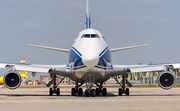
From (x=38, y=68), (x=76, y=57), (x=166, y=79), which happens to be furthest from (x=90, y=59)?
(x=166, y=79)

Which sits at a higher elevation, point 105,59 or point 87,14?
point 87,14

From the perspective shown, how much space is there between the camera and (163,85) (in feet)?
82.6

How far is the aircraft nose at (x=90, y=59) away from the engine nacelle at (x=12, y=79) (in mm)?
5851

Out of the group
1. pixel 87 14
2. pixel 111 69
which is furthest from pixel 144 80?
pixel 111 69

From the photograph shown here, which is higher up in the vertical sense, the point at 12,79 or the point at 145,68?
the point at 145,68

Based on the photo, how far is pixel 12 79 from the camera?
84.7 feet

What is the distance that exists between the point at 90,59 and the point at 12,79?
22.7ft

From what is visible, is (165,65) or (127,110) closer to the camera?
(127,110)

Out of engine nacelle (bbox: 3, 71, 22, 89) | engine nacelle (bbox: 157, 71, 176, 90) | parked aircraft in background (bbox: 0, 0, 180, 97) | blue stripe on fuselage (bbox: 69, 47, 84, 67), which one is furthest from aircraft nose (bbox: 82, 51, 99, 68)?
engine nacelle (bbox: 3, 71, 22, 89)

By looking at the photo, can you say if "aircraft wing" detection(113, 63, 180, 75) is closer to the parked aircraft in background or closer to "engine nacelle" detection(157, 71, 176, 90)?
the parked aircraft in background

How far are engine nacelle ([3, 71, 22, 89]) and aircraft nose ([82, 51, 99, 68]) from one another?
5.85 m

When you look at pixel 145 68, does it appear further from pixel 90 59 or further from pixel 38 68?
pixel 38 68

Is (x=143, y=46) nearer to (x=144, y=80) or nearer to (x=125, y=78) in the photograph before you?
(x=125, y=78)

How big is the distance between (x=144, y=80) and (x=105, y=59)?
350 ft
